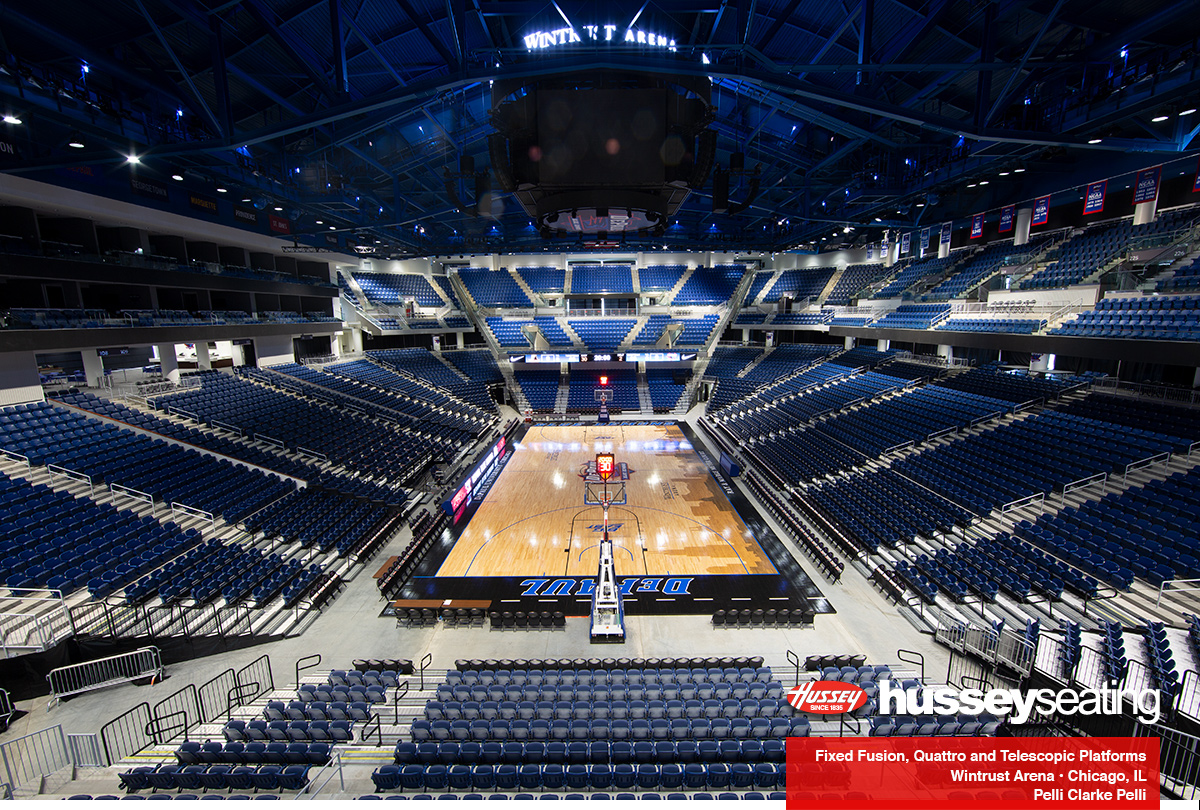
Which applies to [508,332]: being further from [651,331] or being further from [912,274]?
[912,274]

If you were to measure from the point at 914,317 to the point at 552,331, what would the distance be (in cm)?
2389

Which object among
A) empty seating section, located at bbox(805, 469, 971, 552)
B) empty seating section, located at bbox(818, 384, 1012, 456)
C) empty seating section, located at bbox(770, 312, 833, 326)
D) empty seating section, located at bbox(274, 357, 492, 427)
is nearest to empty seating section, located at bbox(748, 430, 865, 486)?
empty seating section, located at bbox(818, 384, 1012, 456)

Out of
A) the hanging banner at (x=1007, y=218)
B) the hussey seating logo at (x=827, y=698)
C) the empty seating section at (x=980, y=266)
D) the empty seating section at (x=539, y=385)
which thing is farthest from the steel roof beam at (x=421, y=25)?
the empty seating section at (x=980, y=266)

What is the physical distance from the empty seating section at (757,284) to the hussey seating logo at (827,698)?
3585 cm

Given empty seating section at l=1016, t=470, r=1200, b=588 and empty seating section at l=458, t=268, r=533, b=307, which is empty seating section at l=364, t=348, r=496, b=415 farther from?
empty seating section at l=1016, t=470, r=1200, b=588

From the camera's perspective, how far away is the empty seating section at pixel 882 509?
13.5 metres

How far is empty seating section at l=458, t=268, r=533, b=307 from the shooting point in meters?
39.7

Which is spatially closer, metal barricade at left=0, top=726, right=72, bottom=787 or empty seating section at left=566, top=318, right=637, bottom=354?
metal barricade at left=0, top=726, right=72, bottom=787

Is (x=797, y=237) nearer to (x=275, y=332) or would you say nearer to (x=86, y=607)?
(x=275, y=332)

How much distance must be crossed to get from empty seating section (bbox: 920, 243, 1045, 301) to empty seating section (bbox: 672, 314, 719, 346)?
15.3 m

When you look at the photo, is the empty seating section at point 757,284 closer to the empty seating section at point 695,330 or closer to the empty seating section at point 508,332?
the empty seating section at point 695,330

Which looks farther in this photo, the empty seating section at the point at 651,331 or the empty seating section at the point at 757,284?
the empty seating section at the point at 757,284

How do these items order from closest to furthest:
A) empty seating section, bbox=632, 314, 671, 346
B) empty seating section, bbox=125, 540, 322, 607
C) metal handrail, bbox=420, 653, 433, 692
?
metal handrail, bbox=420, 653, 433, 692 → empty seating section, bbox=125, 540, 322, 607 → empty seating section, bbox=632, 314, 671, 346

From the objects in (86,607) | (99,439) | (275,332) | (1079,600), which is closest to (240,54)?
(99,439)
